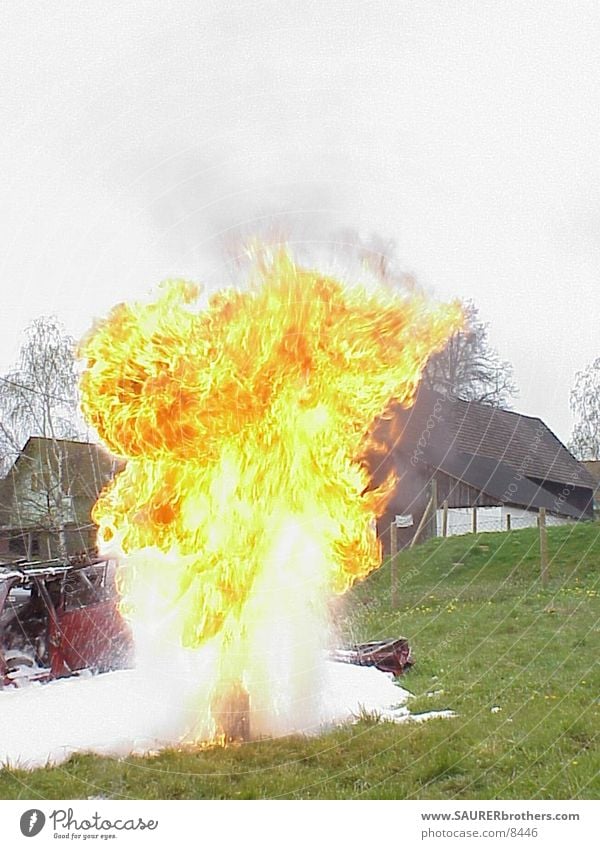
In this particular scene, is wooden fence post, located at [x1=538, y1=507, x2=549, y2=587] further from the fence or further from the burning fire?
the burning fire

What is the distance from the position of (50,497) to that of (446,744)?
139 inches

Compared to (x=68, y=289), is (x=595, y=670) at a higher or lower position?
lower

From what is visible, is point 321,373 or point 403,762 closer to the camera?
point 403,762

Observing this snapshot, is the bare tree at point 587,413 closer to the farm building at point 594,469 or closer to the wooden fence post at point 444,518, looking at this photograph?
the farm building at point 594,469

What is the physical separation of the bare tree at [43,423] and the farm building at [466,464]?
7.28ft

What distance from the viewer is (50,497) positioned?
629 centimetres

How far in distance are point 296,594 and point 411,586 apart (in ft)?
12.5

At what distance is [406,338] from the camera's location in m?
4.16

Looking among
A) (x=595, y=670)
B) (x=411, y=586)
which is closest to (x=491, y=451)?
(x=411, y=586)

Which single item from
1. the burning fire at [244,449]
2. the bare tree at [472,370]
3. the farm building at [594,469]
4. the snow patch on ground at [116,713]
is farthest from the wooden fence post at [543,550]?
the burning fire at [244,449]

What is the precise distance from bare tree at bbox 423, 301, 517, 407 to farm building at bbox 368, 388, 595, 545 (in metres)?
0.18

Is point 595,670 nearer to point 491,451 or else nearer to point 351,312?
point 491,451

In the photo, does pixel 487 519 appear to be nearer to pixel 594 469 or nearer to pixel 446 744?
pixel 594 469

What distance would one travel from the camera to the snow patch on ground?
3938 mm
